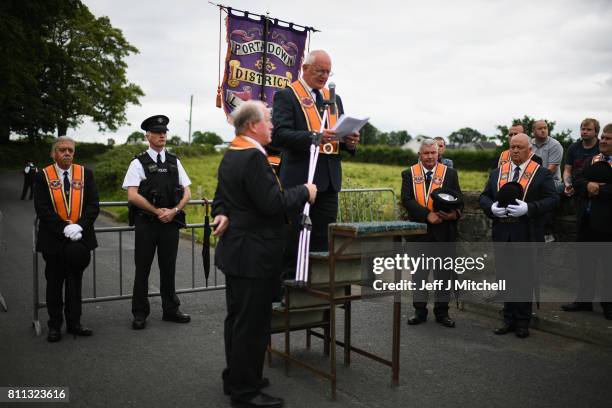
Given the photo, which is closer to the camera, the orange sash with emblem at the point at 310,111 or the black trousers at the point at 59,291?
the orange sash with emblem at the point at 310,111

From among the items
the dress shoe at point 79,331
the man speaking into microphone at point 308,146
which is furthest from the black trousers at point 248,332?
the dress shoe at point 79,331

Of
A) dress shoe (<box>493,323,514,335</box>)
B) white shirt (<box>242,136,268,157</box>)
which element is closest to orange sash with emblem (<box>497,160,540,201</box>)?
dress shoe (<box>493,323,514,335</box>)

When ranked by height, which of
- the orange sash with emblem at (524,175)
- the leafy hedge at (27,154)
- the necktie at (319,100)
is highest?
the leafy hedge at (27,154)

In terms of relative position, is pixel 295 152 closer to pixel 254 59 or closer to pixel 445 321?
pixel 445 321

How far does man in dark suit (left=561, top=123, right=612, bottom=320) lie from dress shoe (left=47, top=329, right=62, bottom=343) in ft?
19.0

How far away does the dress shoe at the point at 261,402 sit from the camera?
4.09m

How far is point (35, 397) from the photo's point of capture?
433 centimetres

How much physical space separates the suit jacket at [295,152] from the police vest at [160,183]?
1.94m

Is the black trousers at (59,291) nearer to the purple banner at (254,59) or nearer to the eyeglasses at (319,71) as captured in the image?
the eyeglasses at (319,71)

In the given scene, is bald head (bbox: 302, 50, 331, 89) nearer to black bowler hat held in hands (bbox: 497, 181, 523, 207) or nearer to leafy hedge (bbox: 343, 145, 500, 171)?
black bowler hat held in hands (bbox: 497, 181, 523, 207)

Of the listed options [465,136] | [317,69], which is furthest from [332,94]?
[465,136]

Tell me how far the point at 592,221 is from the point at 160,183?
5.12 metres

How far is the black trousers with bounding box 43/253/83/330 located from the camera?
19.1 ft

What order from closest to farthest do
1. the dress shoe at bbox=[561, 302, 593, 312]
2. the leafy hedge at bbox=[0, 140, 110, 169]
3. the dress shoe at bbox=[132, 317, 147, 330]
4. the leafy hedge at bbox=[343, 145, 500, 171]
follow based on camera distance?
the dress shoe at bbox=[132, 317, 147, 330] → the dress shoe at bbox=[561, 302, 593, 312] → the leafy hedge at bbox=[0, 140, 110, 169] → the leafy hedge at bbox=[343, 145, 500, 171]
